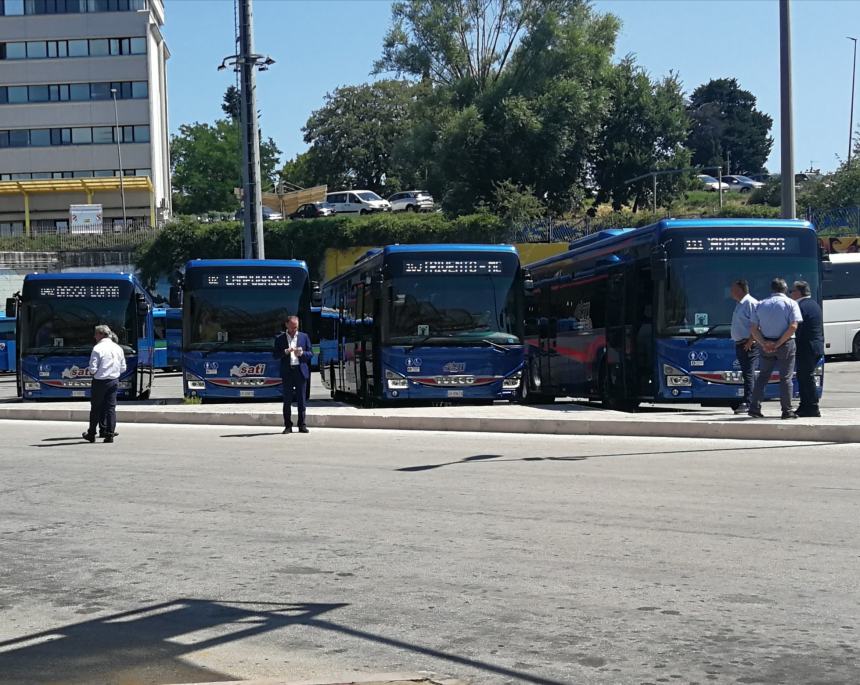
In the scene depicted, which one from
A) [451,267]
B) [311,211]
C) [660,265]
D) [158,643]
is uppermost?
[311,211]

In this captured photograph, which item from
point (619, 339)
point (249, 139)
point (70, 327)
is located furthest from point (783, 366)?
point (249, 139)

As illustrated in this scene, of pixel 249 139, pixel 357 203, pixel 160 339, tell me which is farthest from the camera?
pixel 357 203

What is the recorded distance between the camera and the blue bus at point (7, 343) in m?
56.3

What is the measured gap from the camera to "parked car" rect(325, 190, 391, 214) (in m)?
78.8

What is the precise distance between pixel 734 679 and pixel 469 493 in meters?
6.11

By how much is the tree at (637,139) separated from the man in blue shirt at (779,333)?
2460 inches

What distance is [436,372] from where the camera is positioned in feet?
74.6

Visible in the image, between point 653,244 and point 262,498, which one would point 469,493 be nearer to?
point 262,498

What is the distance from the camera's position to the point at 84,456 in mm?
15953

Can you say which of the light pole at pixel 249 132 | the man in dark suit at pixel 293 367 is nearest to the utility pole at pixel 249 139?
the light pole at pixel 249 132

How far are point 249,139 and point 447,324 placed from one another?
603 inches

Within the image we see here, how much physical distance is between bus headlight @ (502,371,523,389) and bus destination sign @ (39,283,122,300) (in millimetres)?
10759

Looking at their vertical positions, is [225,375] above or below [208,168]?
below

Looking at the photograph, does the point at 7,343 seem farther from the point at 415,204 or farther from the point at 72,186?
the point at 72,186
